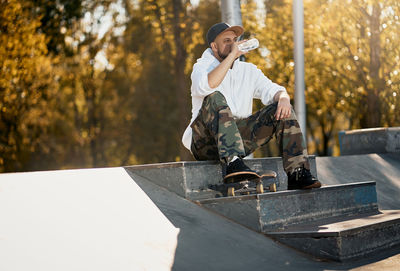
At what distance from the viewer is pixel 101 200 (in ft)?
14.7

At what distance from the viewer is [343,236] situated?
406 centimetres

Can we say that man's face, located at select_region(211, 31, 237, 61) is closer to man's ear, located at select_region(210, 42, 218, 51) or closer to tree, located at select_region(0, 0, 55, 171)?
man's ear, located at select_region(210, 42, 218, 51)

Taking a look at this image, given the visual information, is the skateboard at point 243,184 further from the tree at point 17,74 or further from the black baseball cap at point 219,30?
the tree at point 17,74

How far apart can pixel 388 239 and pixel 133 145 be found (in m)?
24.2

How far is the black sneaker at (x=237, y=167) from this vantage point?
4629mm

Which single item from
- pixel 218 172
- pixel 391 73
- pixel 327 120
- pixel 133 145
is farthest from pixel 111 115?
pixel 218 172

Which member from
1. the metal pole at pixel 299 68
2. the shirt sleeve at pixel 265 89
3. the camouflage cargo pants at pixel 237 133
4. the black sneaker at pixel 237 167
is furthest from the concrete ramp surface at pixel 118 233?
the metal pole at pixel 299 68

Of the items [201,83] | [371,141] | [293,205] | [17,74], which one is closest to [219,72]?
[201,83]

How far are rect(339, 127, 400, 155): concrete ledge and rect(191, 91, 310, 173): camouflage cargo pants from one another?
484cm

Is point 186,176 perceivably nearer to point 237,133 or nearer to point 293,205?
point 237,133

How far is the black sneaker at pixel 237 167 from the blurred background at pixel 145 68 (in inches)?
361

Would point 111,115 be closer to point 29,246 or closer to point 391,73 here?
point 391,73

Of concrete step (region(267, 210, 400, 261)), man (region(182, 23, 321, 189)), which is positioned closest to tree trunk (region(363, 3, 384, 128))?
man (region(182, 23, 321, 189))

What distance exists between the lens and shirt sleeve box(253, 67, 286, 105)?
209 inches
